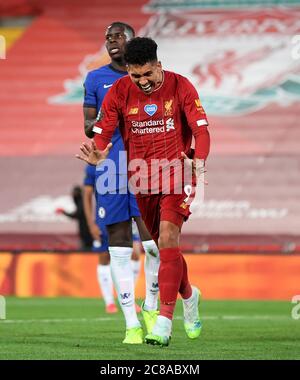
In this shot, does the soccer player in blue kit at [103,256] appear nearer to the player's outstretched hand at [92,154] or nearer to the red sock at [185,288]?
the red sock at [185,288]

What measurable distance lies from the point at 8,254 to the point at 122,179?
27.4 feet

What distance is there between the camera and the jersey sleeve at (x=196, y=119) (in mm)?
7453

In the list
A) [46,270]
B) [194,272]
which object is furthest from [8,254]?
[194,272]

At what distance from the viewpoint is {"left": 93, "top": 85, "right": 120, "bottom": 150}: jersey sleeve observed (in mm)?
7766

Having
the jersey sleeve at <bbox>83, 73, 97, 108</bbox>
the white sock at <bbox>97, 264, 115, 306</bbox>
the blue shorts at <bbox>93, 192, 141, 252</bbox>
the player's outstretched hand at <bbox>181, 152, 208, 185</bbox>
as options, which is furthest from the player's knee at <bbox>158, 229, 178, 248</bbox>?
the white sock at <bbox>97, 264, 115, 306</bbox>

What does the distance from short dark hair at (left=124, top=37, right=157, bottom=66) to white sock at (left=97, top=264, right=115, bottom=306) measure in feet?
19.4

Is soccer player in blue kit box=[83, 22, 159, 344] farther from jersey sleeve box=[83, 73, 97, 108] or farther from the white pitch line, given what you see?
the white pitch line

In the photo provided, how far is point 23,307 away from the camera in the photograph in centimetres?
1352

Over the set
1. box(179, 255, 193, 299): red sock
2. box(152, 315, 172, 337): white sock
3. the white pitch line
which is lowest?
box(152, 315, 172, 337): white sock

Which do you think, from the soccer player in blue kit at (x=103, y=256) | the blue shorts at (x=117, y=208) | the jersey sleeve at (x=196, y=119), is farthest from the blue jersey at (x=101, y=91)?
the soccer player in blue kit at (x=103, y=256)

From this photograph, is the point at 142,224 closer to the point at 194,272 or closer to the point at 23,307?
the point at 23,307

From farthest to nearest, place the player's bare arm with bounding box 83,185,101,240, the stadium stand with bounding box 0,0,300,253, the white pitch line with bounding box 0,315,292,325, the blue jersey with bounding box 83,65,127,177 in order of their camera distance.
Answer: the stadium stand with bounding box 0,0,300,253 → the player's bare arm with bounding box 83,185,101,240 → the white pitch line with bounding box 0,315,292,325 → the blue jersey with bounding box 83,65,127,177

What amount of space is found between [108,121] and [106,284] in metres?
Result: 5.59

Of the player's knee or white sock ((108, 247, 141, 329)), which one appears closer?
the player's knee
